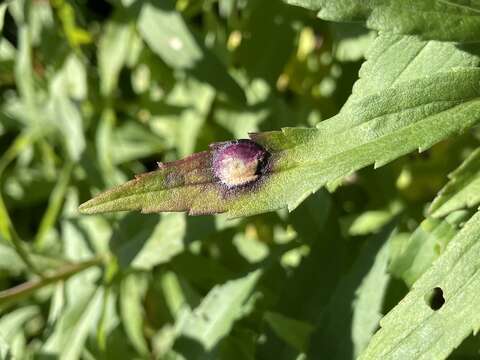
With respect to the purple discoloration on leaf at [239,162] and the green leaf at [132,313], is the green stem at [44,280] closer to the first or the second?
the green leaf at [132,313]

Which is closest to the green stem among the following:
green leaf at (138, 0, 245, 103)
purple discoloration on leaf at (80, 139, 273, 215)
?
green leaf at (138, 0, 245, 103)

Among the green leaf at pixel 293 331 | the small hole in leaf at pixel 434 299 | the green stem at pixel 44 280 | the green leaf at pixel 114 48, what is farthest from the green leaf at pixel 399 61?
Result: the green leaf at pixel 114 48

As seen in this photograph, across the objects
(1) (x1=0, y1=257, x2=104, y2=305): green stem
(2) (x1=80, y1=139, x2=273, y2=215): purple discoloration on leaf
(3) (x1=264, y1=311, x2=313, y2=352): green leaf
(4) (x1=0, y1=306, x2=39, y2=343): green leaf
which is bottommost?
(4) (x1=0, y1=306, x2=39, y2=343): green leaf

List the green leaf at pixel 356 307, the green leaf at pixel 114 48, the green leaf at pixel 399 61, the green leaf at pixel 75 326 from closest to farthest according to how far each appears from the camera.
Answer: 1. the green leaf at pixel 399 61
2. the green leaf at pixel 356 307
3. the green leaf at pixel 75 326
4. the green leaf at pixel 114 48

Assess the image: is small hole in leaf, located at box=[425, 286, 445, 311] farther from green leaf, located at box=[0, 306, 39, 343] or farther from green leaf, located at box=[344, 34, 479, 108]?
green leaf, located at box=[0, 306, 39, 343]

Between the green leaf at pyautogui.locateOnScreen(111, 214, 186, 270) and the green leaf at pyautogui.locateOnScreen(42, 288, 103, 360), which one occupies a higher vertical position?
the green leaf at pyautogui.locateOnScreen(111, 214, 186, 270)

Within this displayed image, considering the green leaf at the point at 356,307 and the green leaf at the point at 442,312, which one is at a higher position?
the green leaf at the point at 442,312

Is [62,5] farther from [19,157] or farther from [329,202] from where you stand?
[329,202]
